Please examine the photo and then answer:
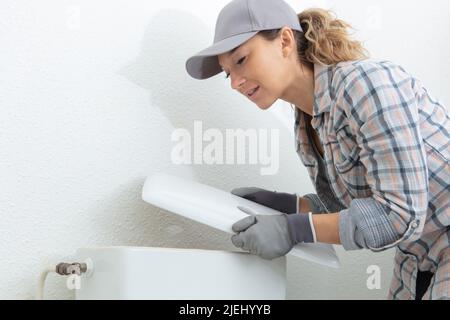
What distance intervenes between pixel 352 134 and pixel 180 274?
0.39 meters

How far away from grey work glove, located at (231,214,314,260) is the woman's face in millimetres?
252

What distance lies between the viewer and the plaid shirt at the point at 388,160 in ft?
2.90

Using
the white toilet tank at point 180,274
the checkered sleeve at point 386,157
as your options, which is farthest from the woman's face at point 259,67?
the white toilet tank at point 180,274

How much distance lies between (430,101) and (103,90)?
2.06 ft

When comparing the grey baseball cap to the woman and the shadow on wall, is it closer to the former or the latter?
the woman

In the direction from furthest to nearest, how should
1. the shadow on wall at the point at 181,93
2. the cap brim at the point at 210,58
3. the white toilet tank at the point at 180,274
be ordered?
the shadow on wall at the point at 181,93 → the cap brim at the point at 210,58 → the white toilet tank at the point at 180,274

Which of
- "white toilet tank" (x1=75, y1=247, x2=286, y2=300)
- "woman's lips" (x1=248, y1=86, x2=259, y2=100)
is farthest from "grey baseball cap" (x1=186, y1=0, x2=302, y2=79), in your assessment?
"white toilet tank" (x1=75, y1=247, x2=286, y2=300)

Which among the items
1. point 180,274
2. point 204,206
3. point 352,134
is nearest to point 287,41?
point 352,134

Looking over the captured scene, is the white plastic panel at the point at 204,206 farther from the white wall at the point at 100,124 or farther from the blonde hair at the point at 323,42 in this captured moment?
the blonde hair at the point at 323,42

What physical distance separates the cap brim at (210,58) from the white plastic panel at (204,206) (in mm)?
233

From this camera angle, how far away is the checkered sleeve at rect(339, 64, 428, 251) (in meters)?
0.88

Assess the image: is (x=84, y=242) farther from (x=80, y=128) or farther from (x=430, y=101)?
(x=430, y=101)

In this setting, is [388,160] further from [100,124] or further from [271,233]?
[100,124]
